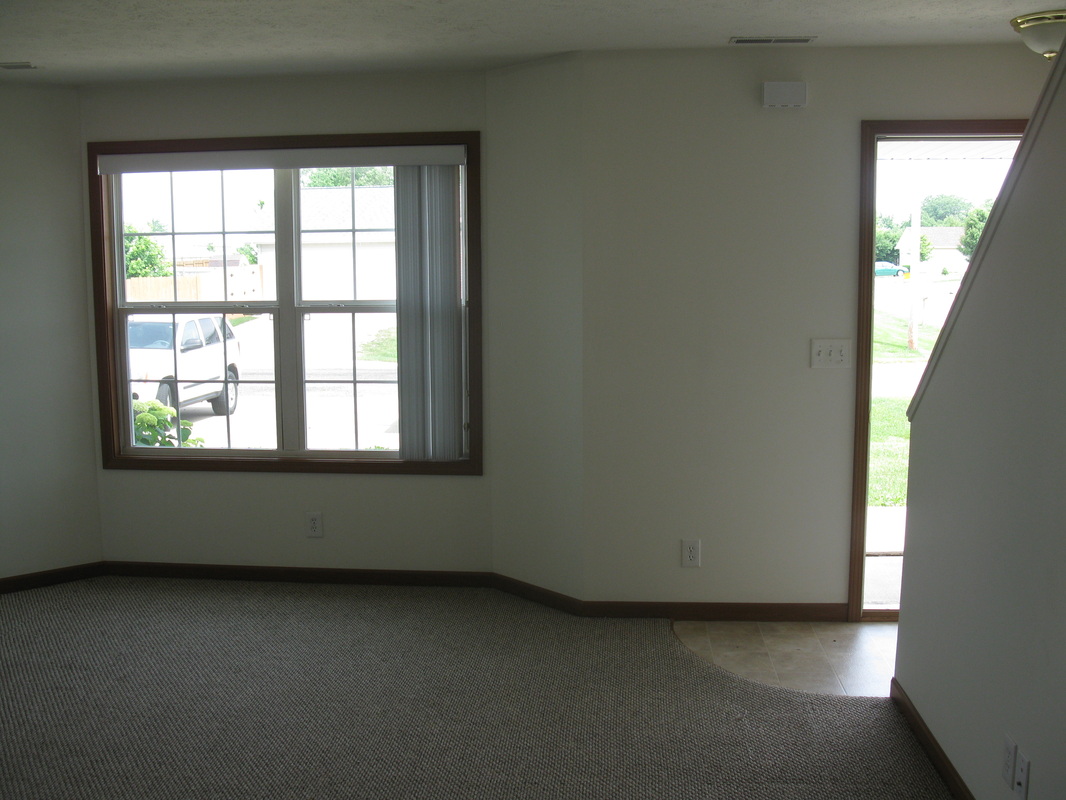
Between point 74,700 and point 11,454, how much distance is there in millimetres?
1630

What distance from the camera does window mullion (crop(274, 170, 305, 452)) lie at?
4070 mm

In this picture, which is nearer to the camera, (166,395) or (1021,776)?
(1021,776)

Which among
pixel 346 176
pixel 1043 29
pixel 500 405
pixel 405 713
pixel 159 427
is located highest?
pixel 1043 29

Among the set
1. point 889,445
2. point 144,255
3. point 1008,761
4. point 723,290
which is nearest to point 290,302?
point 144,255

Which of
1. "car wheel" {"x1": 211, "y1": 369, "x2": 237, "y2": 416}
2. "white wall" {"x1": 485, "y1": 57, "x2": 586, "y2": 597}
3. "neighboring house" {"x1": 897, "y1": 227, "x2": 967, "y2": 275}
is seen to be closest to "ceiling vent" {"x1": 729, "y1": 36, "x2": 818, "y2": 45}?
"white wall" {"x1": 485, "y1": 57, "x2": 586, "y2": 597}

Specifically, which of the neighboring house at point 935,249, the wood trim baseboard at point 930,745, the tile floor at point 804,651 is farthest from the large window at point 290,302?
the neighboring house at point 935,249

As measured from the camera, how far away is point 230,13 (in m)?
2.91

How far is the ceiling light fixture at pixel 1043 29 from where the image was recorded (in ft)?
9.30

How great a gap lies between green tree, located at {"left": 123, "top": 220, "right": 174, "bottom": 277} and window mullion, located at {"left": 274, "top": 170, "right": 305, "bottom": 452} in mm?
626

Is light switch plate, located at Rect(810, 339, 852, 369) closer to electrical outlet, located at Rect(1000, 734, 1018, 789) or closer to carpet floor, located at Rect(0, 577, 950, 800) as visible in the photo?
carpet floor, located at Rect(0, 577, 950, 800)

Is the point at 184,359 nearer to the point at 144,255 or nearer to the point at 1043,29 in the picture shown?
the point at 144,255

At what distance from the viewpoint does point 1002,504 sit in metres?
2.08

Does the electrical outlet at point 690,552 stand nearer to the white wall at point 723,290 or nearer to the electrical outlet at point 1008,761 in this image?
the white wall at point 723,290

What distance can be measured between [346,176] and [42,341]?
68.6 inches
